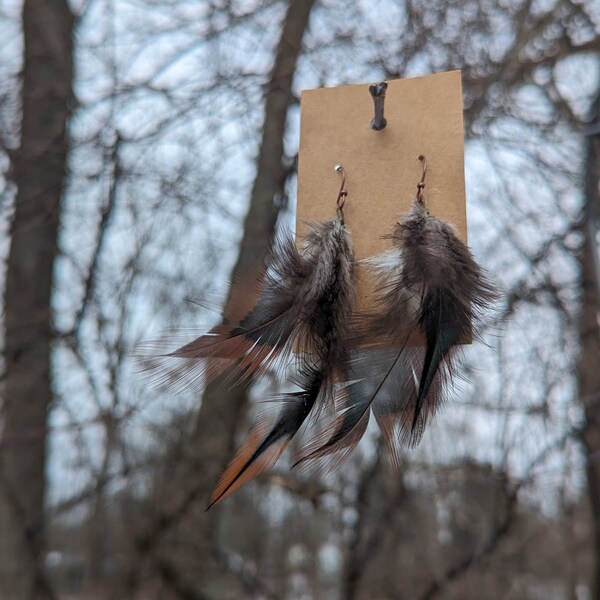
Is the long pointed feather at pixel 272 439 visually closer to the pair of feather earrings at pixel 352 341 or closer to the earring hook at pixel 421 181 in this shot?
the pair of feather earrings at pixel 352 341

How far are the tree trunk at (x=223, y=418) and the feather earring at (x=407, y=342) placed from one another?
1.59m

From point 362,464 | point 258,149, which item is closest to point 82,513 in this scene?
Result: point 362,464

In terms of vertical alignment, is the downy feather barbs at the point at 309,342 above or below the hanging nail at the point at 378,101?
below

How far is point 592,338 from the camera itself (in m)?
2.54

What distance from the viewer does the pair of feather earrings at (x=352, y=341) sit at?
0.65 metres

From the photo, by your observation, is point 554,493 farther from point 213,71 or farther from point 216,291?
point 216,291

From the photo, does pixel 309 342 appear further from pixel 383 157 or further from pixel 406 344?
pixel 383 157

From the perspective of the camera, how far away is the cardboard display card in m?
0.73

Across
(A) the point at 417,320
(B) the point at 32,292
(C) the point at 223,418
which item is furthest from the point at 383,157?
(B) the point at 32,292

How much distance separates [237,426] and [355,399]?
1745 mm

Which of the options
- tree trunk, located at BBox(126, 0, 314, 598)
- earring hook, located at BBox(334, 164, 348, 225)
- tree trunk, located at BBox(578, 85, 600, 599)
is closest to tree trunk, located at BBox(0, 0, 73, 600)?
tree trunk, located at BBox(126, 0, 314, 598)

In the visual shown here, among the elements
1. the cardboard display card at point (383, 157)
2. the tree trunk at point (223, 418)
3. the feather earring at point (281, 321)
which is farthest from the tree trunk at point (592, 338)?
the feather earring at point (281, 321)

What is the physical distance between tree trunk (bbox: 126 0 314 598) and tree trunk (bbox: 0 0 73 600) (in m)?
0.38

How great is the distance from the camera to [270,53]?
7.66 ft
